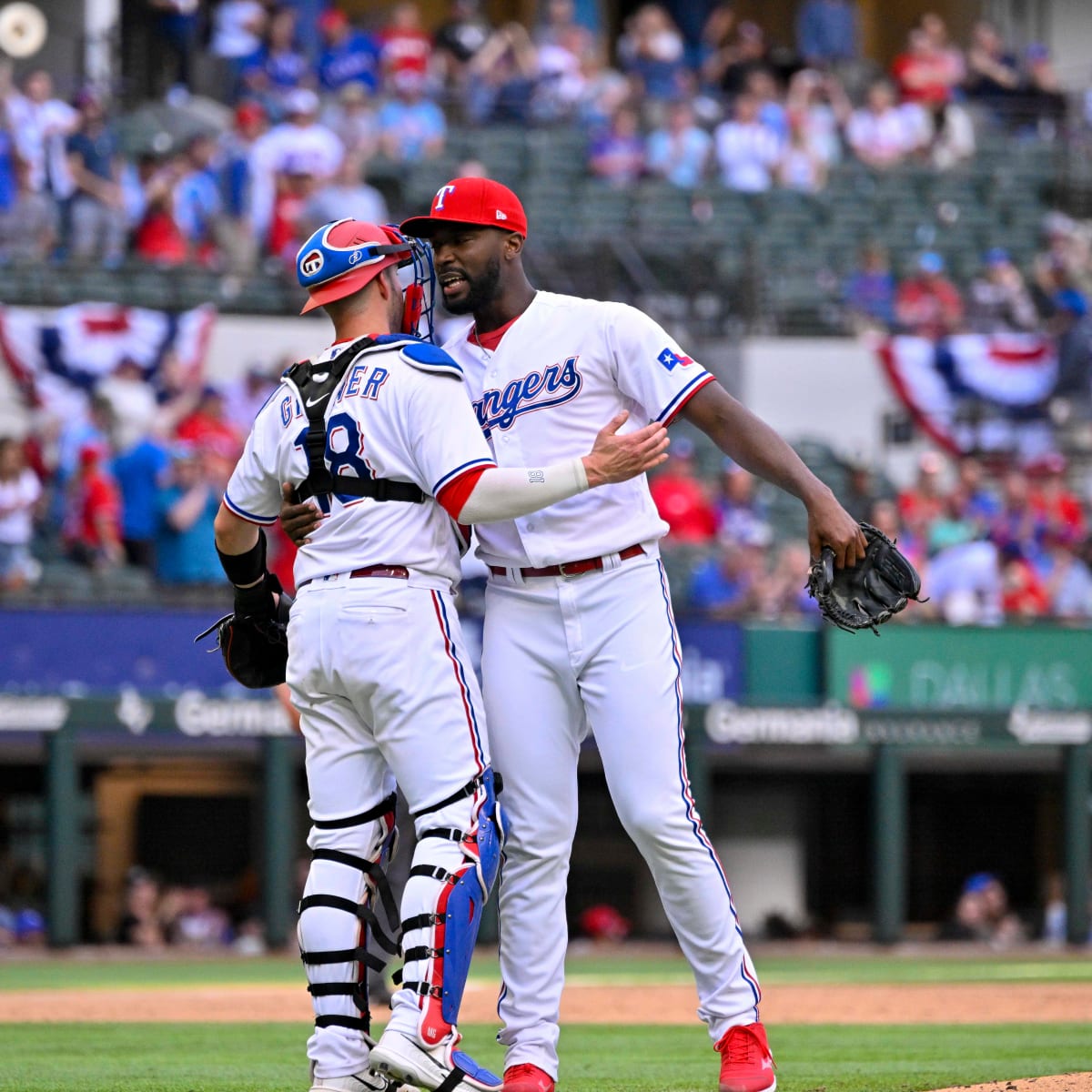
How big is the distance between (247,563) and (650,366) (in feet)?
3.41

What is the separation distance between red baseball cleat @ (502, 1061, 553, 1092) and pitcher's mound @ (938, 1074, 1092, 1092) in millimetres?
Answer: 1098

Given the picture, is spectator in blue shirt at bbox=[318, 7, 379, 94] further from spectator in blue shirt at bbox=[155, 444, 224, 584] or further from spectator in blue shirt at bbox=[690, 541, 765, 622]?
spectator in blue shirt at bbox=[690, 541, 765, 622]

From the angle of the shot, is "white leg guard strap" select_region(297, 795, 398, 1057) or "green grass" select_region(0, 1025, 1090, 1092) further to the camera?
"green grass" select_region(0, 1025, 1090, 1092)

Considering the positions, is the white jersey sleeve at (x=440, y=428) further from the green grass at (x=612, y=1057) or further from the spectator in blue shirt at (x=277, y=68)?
the spectator in blue shirt at (x=277, y=68)

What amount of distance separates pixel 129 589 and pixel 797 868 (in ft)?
14.8

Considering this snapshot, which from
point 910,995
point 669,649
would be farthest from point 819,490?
point 910,995

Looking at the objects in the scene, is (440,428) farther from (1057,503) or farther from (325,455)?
(1057,503)

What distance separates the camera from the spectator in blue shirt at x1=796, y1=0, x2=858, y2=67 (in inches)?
756

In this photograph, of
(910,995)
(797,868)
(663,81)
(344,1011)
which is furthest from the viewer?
(663,81)

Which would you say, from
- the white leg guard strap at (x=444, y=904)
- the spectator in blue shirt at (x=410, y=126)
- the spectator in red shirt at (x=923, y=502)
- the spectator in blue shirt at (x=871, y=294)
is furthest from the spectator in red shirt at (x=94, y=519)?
the white leg guard strap at (x=444, y=904)

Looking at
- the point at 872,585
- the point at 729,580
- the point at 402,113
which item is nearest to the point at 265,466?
the point at 872,585

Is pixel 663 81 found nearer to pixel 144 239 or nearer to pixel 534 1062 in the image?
pixel 144 239

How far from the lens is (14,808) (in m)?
11.7

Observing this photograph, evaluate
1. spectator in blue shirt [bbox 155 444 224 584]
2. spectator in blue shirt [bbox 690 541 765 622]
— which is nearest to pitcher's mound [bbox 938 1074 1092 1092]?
spectator in blue shirt [bbox 690 541 765 622]
